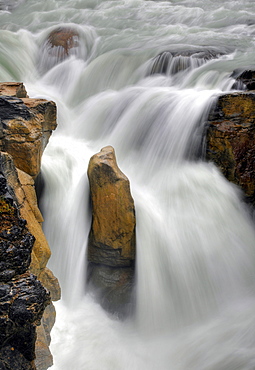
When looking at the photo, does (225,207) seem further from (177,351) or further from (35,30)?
(35,30)

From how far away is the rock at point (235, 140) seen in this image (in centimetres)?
630

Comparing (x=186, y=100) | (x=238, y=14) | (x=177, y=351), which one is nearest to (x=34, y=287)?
(x=177, y=351)

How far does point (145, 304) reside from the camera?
5.11 m

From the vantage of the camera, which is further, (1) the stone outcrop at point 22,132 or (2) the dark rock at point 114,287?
(2) the dark rock at point 114,287

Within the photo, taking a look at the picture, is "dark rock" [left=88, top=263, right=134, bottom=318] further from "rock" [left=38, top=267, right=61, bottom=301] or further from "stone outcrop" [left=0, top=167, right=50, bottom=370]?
"stone outcrop" [left=0, top=167, right=50, bottom=370]

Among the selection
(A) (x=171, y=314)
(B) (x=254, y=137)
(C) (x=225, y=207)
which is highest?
(B) (x=254, y=137)

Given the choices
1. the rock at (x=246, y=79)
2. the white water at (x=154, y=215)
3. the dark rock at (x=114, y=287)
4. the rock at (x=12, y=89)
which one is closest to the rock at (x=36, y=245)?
the white water at (x=154, y=215)

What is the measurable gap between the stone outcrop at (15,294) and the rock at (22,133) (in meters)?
2.44

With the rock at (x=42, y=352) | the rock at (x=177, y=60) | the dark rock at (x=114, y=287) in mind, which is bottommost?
the dark rock at (x=114, y=287)

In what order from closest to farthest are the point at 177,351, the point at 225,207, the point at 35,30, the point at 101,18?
1. the point at 177,351
2. the point at 225,207
3. the point at 35,30
4. the point at 101,18

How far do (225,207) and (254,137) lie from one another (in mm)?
1311

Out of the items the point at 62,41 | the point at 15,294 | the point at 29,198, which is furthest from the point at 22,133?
the point at 62,41

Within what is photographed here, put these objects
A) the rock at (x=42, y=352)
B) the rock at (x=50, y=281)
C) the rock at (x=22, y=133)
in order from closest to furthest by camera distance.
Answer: the rock at (x=42, y=352), the rock at (x=50, y=281), the rock at (x=22, y=133)

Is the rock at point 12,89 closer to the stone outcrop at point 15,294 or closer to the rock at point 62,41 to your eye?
the stone outcrop at point 15,294
